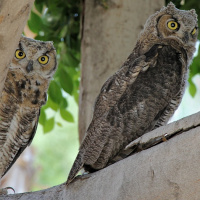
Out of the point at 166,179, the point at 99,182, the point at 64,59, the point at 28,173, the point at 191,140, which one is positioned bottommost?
the point at 28,173

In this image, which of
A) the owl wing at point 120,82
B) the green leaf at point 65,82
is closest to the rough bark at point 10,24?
the owl wing at point 120,82

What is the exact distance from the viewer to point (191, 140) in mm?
1683

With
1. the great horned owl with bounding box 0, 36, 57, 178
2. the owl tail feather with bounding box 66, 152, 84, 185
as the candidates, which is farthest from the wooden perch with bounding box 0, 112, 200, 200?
the great horned owl with bounding box 0, 36, 57, 178

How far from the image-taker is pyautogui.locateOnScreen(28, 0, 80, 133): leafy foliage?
3.71 m

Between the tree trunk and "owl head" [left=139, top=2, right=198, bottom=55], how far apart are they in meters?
0.38

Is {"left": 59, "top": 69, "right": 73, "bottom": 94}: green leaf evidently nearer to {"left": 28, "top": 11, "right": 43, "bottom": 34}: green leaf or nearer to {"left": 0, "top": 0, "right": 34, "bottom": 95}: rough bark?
{"left": 28, "top": 11, "right": 43, "bottom": 34}: green leaf

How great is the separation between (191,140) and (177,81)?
0.99 meters

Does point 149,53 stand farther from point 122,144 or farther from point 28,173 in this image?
point 28,173

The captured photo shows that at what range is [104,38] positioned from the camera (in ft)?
10.9

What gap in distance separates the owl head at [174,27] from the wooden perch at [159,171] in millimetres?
1068

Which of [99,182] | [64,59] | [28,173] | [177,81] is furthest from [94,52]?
[28,173]

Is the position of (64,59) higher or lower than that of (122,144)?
higher

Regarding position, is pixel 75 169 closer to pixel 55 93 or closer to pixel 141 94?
pixel 141 94

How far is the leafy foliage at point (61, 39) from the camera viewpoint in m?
3.71
